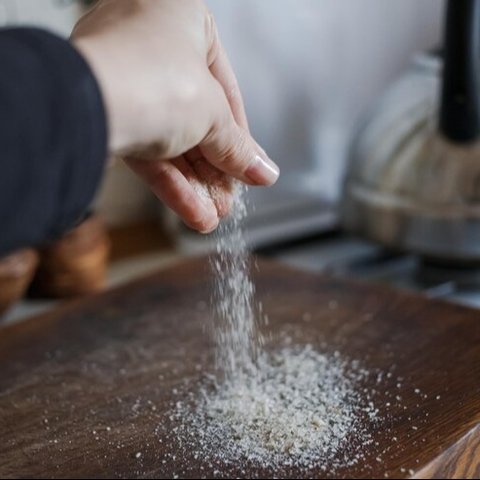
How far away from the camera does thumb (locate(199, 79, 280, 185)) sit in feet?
1.72

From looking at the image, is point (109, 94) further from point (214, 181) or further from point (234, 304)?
point (234, 304)

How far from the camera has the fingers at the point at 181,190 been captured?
62 cm

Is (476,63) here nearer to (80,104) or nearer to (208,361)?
(208,361)

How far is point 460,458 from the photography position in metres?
0.56

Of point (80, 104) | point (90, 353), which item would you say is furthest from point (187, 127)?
point (90, 353)

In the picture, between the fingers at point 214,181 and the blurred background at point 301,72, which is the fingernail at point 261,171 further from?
the blurred background at point 301,72

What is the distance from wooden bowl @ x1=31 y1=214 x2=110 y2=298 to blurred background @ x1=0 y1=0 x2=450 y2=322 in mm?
79

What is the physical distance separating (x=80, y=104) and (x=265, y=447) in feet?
0.84

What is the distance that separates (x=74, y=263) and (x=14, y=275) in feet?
0.35

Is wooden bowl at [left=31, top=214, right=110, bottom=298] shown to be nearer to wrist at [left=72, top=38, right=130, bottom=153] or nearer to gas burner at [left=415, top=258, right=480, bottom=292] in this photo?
gas burner at [left=415, top=258, right=480, bottom=292]

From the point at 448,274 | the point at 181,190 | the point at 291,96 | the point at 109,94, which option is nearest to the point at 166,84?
the point at 109,94

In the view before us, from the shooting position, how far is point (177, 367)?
2.33ft

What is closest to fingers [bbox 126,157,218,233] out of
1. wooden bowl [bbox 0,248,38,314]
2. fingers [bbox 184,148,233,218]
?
fingers [bbox 184,148,233,218]

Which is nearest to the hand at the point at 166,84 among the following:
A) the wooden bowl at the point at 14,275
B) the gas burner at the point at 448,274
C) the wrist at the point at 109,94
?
the wrist at the point at 109,94
